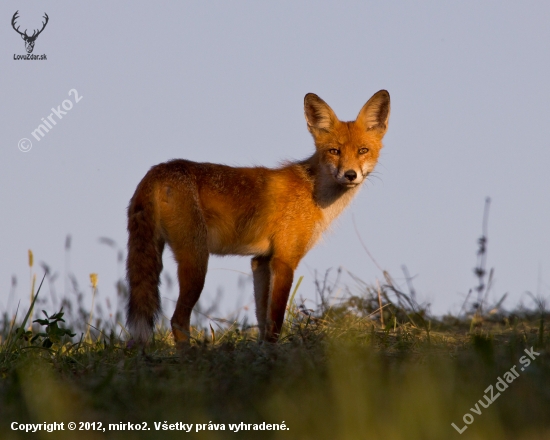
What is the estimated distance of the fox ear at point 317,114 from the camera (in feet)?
24.7

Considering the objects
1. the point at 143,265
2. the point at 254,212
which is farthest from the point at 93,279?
the point at 254,212

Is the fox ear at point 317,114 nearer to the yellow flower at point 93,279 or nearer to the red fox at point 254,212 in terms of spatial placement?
the red fox at point 254,212

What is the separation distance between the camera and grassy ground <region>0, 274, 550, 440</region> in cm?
294

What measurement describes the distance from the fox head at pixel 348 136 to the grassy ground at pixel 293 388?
2165mm

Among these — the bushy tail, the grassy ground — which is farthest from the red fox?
the grassy ground

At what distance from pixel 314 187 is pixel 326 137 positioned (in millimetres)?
621

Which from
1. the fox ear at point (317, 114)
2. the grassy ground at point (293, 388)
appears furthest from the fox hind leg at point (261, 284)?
the grassy ground at point (293, 388)

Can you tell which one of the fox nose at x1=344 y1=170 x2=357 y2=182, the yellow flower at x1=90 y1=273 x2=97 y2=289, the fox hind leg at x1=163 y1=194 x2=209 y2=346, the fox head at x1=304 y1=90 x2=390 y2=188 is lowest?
the yellow flower at x1=90 y1=273 x2=97 y2=289

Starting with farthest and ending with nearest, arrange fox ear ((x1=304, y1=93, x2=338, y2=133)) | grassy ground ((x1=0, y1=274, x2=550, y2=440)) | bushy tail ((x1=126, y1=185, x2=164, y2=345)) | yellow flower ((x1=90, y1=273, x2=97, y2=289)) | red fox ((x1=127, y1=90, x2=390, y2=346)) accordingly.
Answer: fox ear ((x1=304, y1=93, x2=338, y2=133)) < yellow flower ((x1=90, y1=273, x2=97, y2=289)) < red fox ((x1=127, y1=90, x2=390, y2=346)) < bushy tail ((x1=126, y1=185, x2=164, y2=345)) < grassy ground ((x1=0, y1=274, x2=550, y2=440))

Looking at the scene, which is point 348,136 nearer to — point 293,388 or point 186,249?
point 186,249

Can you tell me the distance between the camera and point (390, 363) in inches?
171

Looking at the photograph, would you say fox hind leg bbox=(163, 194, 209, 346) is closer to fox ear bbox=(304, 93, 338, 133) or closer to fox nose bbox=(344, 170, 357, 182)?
A: fox nose bbox=(344, 170, 357, 182)

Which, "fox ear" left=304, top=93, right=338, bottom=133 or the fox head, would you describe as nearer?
the fox head

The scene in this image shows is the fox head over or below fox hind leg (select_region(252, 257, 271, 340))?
over
